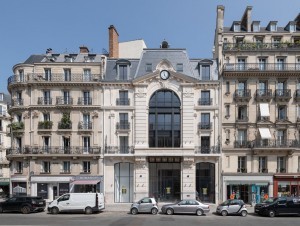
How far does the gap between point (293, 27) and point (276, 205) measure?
2302cm

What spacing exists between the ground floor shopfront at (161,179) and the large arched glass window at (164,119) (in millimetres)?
2024


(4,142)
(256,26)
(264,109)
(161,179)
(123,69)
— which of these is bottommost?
(161,179)

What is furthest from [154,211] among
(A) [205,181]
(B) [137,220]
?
(A) [205,181]

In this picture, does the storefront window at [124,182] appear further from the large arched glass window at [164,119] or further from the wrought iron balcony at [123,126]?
the wrought iron balcony at [123,126]

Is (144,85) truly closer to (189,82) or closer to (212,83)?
(189,82)

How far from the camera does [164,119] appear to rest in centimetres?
3869

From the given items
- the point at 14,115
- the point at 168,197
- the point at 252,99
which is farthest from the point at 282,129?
the point at 14,115

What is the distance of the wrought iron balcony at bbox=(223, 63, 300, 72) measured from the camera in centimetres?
3831

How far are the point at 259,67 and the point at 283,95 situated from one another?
4031 mm

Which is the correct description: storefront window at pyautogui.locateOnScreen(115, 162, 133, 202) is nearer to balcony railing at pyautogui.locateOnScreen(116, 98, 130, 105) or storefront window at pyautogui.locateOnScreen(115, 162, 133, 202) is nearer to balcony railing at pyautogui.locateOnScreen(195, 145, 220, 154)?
balcony railing at pyautogui.locateOnScreen(116, 98, 130, 105)

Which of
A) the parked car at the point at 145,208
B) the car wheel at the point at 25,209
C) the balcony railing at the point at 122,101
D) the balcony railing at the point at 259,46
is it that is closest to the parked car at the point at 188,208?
the parked car at the point at 145,208

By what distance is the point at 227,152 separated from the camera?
3775 cm

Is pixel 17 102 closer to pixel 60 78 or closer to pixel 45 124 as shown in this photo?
pixel 45 124

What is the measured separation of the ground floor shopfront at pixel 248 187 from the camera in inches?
1458
